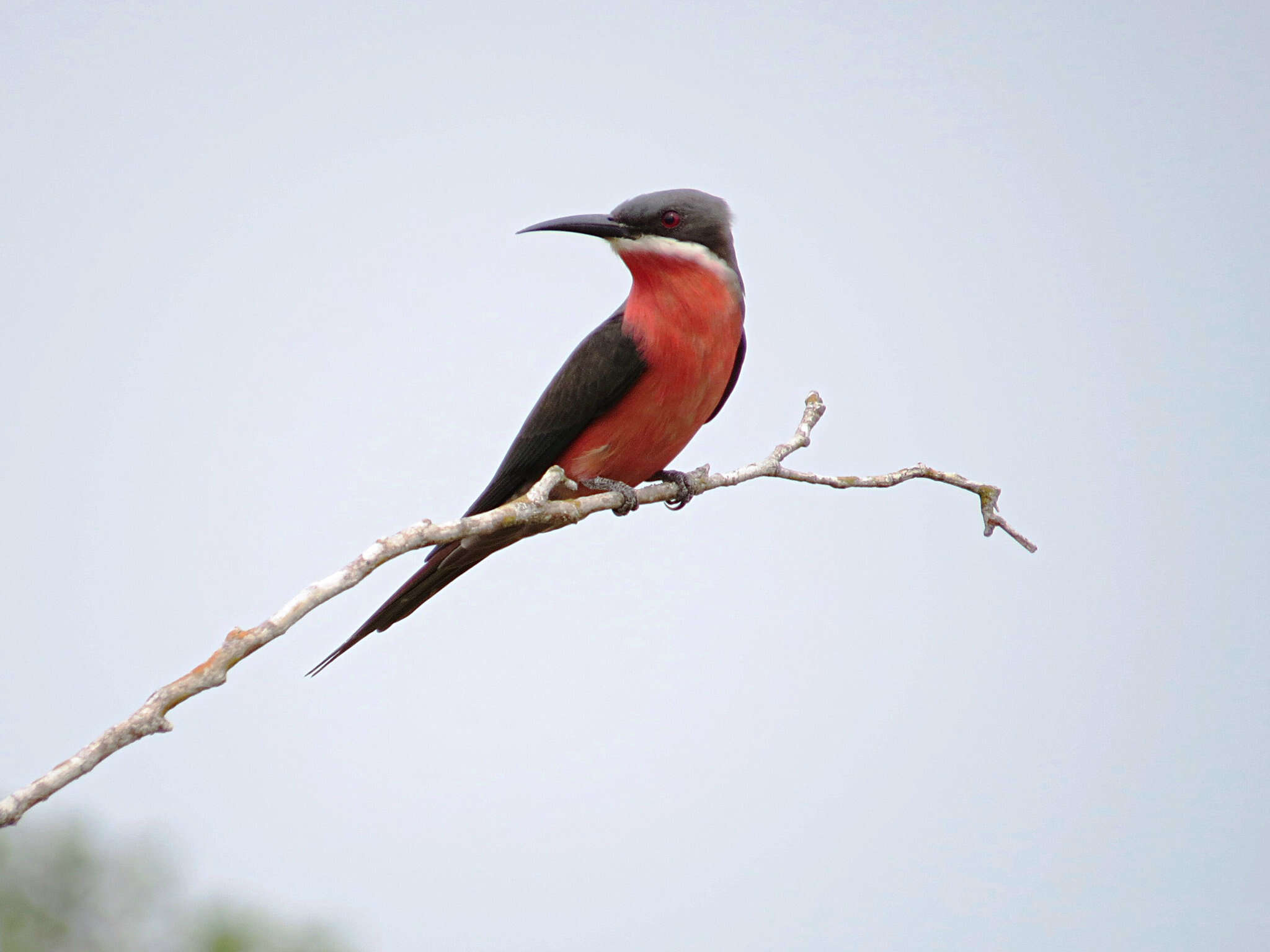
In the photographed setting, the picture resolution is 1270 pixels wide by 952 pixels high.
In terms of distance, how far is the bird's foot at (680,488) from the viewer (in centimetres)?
588

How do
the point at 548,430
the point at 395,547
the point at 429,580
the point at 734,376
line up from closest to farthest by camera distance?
the point at 395,547, the point at 429,580, the point at 548,430, the point at 734,376

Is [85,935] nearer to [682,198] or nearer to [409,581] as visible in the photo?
[409,581]

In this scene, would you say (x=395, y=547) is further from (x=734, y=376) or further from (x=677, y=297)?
(x=734, y=376)

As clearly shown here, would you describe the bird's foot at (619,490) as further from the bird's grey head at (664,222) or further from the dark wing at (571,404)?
the bird's grey head at (664,222)

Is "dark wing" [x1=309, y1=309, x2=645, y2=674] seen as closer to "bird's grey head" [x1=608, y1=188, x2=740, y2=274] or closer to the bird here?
the bird

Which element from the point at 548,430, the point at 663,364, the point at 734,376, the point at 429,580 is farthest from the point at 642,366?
the point at 429,580

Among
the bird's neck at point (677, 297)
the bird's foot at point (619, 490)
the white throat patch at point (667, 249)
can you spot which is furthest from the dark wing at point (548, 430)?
the white throat patch at point (667, 249)

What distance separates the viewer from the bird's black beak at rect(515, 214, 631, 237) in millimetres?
5633

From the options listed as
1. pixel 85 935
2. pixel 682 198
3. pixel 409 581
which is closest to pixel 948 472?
pixel 682 198

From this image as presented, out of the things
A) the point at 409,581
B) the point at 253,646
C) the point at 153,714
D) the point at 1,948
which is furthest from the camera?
the point at 1,948

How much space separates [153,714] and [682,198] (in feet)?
13.3

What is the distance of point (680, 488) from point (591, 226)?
137cm

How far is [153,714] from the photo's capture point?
8.25 feet

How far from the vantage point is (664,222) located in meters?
5.76
